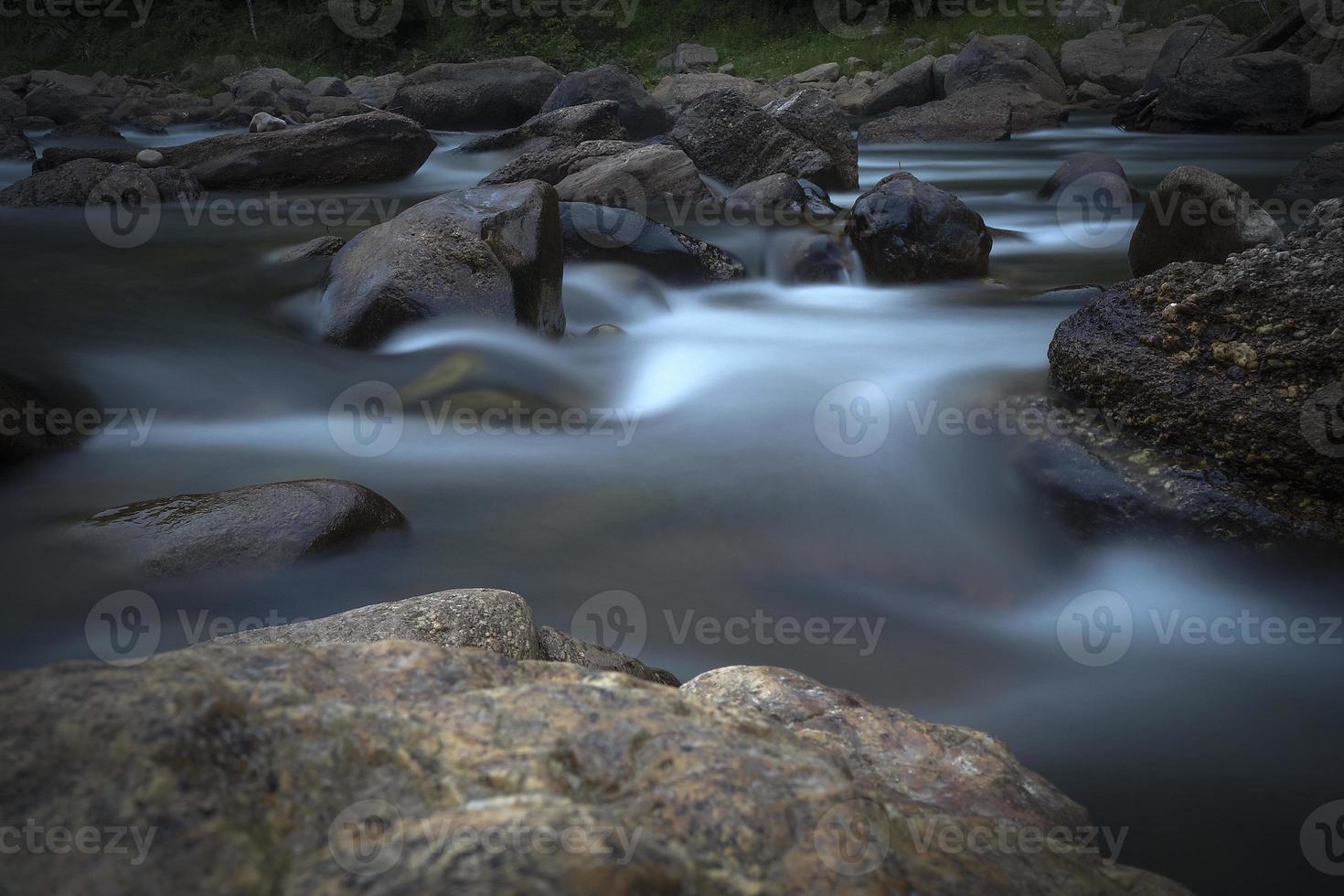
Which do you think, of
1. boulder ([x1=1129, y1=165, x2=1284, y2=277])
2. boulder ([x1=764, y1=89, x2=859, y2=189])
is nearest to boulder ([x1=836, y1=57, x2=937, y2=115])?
boulder ([x1=764, y1=89, x2=859, y2=189])

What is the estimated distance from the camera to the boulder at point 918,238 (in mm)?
6973

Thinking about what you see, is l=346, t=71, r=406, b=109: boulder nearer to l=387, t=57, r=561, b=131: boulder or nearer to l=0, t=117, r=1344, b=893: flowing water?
l=387, t=57, r=561, b=131: boulder

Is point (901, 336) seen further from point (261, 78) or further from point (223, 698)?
point (261, 78)

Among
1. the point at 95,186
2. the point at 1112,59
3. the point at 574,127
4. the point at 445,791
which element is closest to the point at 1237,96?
the point at 1112,59

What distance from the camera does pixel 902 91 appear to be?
19281 millimetres

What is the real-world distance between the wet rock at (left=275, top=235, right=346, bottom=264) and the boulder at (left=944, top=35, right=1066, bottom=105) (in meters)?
14.6

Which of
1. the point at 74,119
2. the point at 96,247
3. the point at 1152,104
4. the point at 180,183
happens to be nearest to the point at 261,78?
the point at 74,119

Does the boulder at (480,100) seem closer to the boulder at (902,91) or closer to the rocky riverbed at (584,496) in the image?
the rocky riverbed at (584,496)

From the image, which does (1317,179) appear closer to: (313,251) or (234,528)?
(313,251)

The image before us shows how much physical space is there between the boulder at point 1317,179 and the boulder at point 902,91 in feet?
36.9

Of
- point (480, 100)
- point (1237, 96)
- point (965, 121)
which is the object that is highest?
point (480, 100)

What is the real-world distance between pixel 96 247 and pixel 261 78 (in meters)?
17.9

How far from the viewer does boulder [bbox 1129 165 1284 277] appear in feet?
17.8

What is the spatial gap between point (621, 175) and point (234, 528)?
570cm
